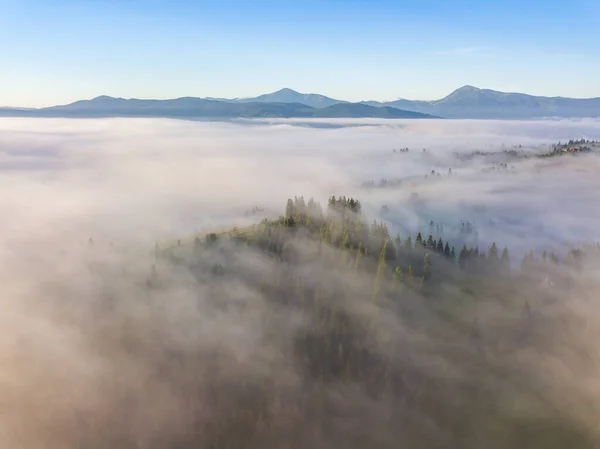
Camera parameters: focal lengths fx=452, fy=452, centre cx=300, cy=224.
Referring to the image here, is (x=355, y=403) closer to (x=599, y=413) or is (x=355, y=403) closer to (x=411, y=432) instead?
(x=411, y=432)

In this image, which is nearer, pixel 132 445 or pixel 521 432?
pixel 521 432

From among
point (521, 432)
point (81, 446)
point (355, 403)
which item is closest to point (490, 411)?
point (521, 432)

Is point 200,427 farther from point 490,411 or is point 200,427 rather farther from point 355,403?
point 490,411

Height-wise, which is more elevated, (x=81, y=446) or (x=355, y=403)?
(x=355, y=403)

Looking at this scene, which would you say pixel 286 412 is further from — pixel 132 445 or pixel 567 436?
pixel 567 436

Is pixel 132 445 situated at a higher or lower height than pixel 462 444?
lower

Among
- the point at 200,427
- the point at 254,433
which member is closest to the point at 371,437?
the point at 254,433

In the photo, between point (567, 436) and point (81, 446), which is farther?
point (81, 446)
